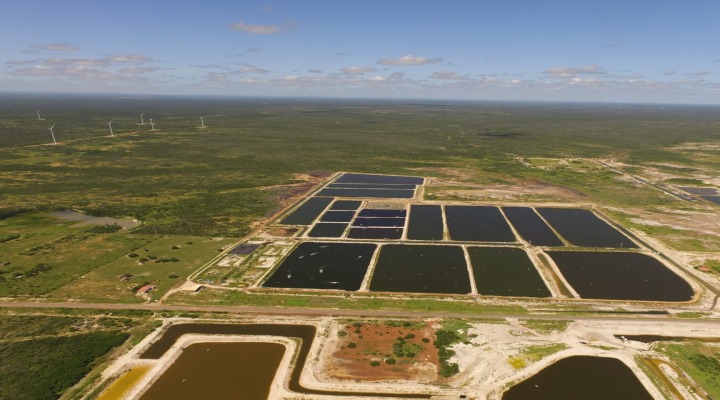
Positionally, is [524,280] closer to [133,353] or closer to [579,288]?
[579,288]

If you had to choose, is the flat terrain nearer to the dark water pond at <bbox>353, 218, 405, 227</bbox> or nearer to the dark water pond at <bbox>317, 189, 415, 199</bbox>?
the dark water pond at <bbox>353, 218, 405, 227</bbox>

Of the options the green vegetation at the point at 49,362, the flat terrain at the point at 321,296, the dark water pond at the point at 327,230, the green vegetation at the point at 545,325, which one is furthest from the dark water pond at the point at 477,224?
the green vegetation at the point at 49,362

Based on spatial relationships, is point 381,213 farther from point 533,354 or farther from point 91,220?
point 91,220

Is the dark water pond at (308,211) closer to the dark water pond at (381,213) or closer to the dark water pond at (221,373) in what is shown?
the dark water pond at (381,213)

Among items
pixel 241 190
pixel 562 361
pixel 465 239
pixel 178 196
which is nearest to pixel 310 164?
pixel 241 190

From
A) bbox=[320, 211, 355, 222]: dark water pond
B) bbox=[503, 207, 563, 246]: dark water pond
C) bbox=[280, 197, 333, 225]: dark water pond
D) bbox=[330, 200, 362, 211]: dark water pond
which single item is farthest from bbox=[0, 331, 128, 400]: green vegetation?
bbox=[503, 207, 563, 246]: dark water pond
